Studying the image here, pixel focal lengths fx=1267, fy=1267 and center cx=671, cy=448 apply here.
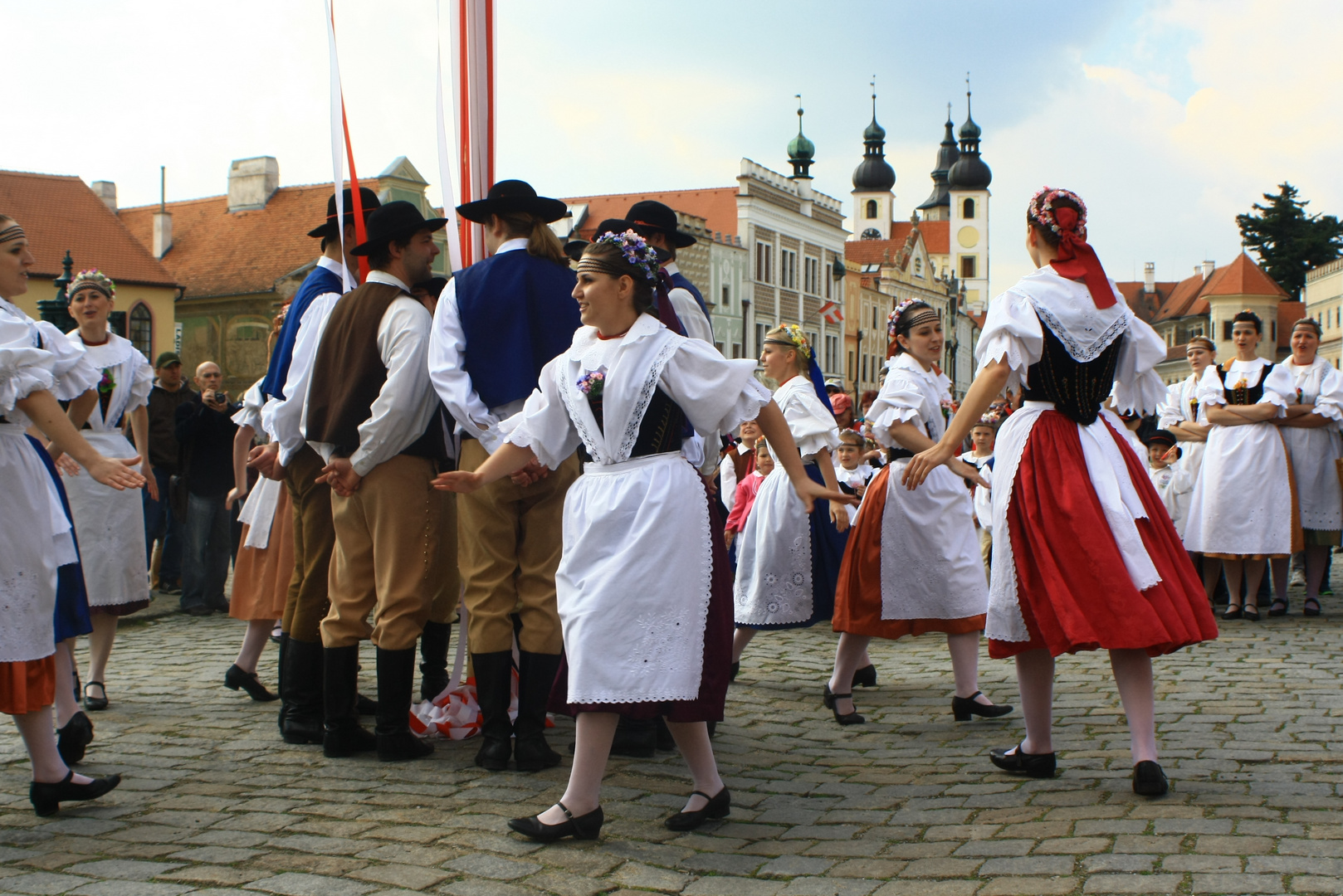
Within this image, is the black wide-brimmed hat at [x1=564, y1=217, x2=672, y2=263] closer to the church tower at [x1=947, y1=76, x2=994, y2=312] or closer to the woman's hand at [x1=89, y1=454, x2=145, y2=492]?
the woman's hand at [x1=89, y1=454, x2=145, y2=492]

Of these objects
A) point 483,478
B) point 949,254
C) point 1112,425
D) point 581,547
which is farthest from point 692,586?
point 949,254

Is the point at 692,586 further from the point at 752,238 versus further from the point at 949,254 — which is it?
the point at 949,254

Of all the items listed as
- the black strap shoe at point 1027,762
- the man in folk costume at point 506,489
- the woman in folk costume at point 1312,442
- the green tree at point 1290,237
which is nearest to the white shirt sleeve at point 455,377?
the man in folk costume at point 506,489

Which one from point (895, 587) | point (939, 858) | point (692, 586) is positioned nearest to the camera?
point (939, 858)

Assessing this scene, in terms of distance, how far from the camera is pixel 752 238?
6475 cm

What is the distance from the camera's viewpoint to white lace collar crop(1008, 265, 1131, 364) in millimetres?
4473

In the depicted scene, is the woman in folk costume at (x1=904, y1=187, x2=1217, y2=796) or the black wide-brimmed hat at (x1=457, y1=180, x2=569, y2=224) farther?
the black wide-brimmed hat at (x1=457, y1=180, x2=569, y2=224)

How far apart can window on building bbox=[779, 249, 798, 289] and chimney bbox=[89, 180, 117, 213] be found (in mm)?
32951

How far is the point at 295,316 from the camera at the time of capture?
5.63m

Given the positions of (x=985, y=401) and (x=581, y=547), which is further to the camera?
(x=985, y=401)

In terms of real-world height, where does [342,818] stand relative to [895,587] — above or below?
below

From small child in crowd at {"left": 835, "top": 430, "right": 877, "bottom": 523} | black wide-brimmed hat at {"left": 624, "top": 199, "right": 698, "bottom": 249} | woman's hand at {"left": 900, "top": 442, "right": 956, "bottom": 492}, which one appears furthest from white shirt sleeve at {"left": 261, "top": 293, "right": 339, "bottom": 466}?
small child in crowd at {"left": 835, "top": 430, "right": 877, "bottom": 523}

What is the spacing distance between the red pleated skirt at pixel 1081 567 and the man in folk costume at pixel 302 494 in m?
2.83

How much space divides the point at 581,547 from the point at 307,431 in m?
1.66
